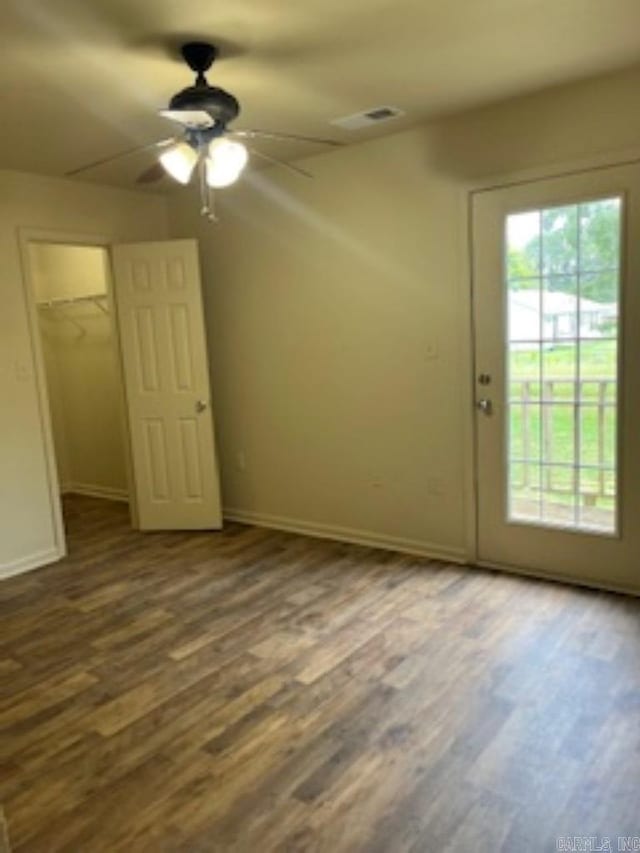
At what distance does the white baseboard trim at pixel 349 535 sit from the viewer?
150 inches

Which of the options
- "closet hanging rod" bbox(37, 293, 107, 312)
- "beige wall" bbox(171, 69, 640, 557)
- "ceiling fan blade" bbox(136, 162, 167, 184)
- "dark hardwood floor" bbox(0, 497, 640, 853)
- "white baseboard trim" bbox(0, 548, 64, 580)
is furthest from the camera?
"closet hanging rod" bbox(37, 293, 107, 312)

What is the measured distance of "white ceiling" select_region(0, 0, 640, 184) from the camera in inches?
85.0

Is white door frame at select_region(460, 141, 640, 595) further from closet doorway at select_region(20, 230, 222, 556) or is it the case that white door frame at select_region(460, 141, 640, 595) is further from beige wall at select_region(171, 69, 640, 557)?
closet doorway at select_region(20, 230, 222, 556)

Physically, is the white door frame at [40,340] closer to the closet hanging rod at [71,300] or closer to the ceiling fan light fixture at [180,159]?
the closet hanging rod at [71,300]

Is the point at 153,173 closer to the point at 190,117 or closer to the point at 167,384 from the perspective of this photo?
the point at 190,117

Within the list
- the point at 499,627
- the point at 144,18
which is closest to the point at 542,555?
the point at 499,627

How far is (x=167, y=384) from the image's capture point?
15.0 feet

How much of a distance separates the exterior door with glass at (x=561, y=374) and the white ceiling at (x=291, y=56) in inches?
23.5

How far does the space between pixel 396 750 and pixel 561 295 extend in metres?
2.25

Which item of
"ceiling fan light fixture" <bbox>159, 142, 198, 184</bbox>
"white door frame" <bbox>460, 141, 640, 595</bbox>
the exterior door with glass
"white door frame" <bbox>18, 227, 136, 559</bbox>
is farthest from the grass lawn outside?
"white door frame" <bbox>18, 227, 136, 559</bbox>

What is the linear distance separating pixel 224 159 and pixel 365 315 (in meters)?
1.57

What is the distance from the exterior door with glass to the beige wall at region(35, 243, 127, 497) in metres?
3.25

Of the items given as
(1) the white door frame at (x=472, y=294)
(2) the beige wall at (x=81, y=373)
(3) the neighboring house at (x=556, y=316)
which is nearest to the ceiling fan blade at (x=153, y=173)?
(1) the white door frame at (x=472, y=294)

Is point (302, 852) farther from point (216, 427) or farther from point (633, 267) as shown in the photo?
point (216, 427)
